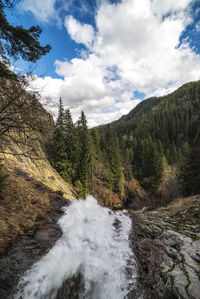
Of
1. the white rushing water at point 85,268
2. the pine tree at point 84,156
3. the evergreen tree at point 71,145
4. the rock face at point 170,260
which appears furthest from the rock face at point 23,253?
the evergreen tree at point 71,145

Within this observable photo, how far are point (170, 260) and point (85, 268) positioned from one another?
10.3ft

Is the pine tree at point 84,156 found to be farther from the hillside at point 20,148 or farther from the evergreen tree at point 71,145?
the hillside at point 20,148

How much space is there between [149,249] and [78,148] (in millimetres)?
19429

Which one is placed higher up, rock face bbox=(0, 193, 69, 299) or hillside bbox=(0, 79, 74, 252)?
hillside bbox=(0, 79, 74, 252)

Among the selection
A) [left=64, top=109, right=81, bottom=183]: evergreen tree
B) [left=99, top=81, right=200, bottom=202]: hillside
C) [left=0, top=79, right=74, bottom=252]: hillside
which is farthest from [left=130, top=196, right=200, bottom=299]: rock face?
[left=99, top=81, right=200, bottom=202]: hillside

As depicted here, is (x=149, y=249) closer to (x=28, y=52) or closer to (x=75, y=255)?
(x=75, y=255)

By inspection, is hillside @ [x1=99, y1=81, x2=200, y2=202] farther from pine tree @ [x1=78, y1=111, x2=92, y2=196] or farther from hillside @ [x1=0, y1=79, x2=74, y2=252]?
hillside @ [x1=0, y1=79, x2=74, y2=252]

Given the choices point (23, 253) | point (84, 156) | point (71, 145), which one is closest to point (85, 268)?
point (23, 253)

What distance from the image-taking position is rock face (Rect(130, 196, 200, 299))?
3.16m

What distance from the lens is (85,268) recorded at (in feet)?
14.7

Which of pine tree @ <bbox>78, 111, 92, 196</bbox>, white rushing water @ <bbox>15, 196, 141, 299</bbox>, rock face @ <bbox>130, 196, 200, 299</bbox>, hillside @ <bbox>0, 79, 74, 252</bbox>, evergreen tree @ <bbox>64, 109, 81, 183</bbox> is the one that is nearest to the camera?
rock face @ <bbox>130, 196, 200, 299</bbox>

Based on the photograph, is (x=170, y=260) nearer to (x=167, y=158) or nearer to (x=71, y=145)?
(x=71, y=145)

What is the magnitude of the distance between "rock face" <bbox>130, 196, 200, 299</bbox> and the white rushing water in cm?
53

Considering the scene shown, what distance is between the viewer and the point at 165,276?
3.71 meters
